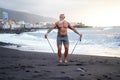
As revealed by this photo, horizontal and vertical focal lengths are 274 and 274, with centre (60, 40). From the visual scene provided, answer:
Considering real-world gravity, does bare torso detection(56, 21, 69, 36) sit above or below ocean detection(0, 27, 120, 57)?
above

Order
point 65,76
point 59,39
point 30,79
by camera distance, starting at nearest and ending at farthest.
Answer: point 30,79 < point 65,76 < point 59,39

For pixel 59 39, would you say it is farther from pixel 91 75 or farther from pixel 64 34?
pixel 91 75

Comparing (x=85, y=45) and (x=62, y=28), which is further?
(x=85, y=45)

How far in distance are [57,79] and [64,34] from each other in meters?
3.54

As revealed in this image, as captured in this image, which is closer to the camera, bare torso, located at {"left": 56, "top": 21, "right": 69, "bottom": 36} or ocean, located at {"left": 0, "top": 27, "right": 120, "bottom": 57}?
bare torso, located at {"left": 56, "top": 21, "right": 69, "bottom": 36}

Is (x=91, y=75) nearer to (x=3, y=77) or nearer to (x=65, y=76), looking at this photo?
(x=65, y=76)

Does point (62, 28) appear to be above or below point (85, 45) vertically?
above

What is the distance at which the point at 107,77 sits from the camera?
602 centimetres

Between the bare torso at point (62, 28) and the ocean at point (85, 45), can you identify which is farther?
the ocean at point (85, 45)

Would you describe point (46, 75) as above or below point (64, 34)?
below

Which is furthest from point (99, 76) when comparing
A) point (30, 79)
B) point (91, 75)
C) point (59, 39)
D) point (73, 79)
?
point (59, 39)

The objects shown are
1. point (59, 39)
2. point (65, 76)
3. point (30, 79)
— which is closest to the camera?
point (30, 79)

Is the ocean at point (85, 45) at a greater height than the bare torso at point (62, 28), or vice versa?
the bare torso at point (62, 28)

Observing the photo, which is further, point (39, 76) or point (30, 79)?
point (39, 76)
